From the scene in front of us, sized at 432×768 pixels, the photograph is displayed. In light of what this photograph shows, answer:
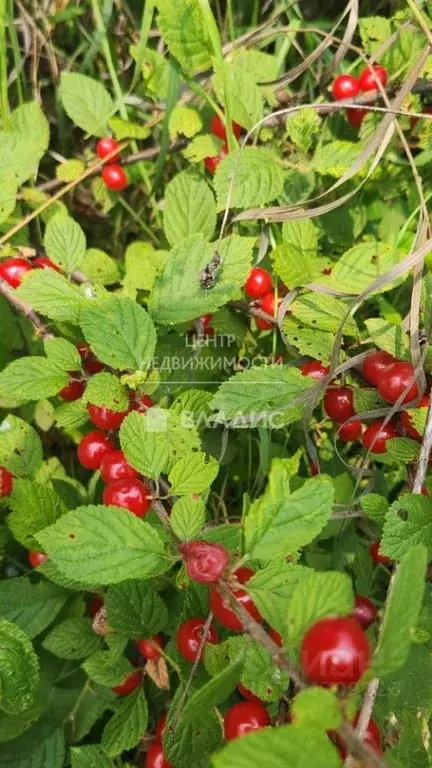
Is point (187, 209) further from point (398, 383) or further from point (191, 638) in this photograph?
point (191, 638)

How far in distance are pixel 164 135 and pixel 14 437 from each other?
112 centimetres

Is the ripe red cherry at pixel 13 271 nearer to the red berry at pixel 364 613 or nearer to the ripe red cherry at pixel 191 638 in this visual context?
the ripe red cherry at pixel 191 638

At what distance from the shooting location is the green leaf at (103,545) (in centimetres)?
130

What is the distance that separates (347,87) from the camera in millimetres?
2305

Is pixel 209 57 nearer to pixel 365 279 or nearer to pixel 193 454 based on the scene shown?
pixel 365 279

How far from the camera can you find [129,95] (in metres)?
2.50

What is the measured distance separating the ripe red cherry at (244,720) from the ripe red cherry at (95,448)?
727 mm

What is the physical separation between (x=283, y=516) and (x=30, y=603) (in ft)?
3.13

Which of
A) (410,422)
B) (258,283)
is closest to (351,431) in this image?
(410,422)

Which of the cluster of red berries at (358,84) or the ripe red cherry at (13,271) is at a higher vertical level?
the cluster of red berries at (358,84)

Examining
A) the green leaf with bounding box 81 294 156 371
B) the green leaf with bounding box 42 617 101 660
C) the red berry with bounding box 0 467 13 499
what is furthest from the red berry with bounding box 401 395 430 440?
the red berry with bounding box 0 467 13 499

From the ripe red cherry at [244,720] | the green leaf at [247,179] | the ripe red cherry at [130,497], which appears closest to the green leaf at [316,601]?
the ripe red cherry at [244,720]

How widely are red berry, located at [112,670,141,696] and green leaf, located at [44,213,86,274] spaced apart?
1152mm

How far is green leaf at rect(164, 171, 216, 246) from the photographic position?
2102 millimetres
